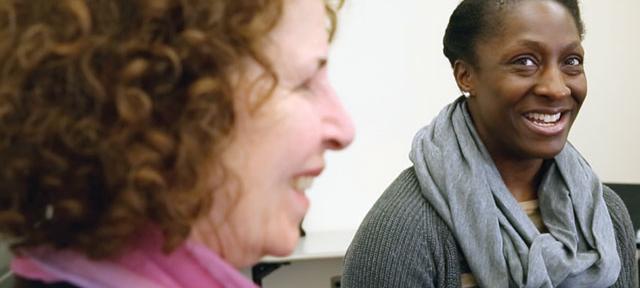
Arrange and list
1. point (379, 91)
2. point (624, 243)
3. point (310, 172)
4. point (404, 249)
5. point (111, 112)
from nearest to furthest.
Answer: point (111, 112) < point (310, 172) < point (404, 249) < point (624, 243) < point (379, 91)

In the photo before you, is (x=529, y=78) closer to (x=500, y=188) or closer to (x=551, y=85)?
(x=551, y=85)

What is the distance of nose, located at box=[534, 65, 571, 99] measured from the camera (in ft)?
4.48

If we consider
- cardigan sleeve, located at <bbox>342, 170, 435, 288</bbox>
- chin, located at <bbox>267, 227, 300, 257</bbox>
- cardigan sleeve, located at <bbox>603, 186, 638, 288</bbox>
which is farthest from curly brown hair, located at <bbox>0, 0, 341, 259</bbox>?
cardigan sleeve, located at <bbox>603, 186, 638, 288</bbox>

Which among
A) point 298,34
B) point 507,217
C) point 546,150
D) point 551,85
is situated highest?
point 298,34

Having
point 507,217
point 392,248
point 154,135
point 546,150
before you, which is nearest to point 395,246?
point 392,248

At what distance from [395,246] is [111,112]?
2.83 feet

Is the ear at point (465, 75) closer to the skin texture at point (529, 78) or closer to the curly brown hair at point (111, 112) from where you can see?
the skin texture at point (529, 78)

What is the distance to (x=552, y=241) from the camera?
1.42 m

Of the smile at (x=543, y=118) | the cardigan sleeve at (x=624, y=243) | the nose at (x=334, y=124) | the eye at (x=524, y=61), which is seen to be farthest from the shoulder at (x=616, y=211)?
the nose at (x=334, y=124)

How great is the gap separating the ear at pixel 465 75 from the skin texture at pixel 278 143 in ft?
2.68

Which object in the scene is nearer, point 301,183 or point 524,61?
point 301,183

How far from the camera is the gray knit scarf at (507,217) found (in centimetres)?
136

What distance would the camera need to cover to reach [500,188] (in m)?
1.43

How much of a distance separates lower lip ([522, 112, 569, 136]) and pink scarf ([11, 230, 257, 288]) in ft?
3.01
